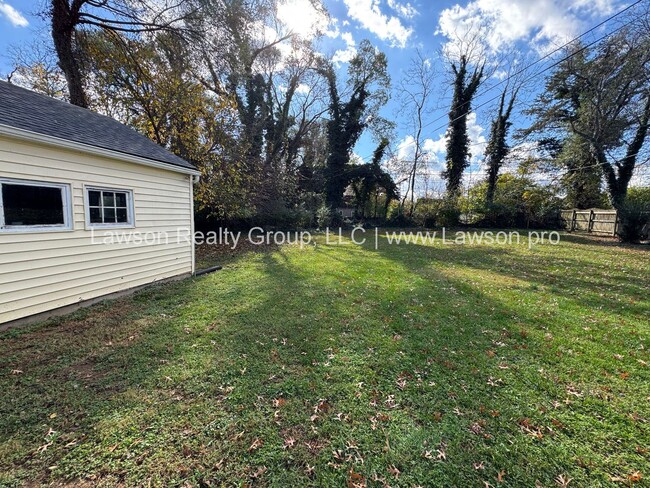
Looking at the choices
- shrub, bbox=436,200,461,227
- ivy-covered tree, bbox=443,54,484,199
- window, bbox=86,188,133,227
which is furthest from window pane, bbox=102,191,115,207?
ivy-covered tree, bbox=443,54,484,199

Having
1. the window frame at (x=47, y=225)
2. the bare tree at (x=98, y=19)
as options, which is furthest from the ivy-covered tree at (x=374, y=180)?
the window frame at (x=47, y=225)

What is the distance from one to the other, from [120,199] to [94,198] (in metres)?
0.47

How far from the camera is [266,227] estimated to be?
53.5ft

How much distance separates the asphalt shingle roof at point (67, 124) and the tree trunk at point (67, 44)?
408cm

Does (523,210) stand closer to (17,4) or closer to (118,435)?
(118,435)

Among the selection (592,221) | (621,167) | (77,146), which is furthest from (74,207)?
(621,167)

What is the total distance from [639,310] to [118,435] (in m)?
7.77

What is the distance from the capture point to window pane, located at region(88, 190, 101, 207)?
182 inches

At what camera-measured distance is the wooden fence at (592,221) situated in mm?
14461

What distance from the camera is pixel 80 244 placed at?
4457 mm

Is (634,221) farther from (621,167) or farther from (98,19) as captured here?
(98,19)

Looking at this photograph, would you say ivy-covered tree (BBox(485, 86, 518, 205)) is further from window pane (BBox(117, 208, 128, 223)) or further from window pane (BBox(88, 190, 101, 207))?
window pane (BBox(88, 190, 101, 207))

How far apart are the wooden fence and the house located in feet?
68.8

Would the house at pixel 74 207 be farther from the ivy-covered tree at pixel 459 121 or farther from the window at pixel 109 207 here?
the ivy-covered tree at pixel 459 121
